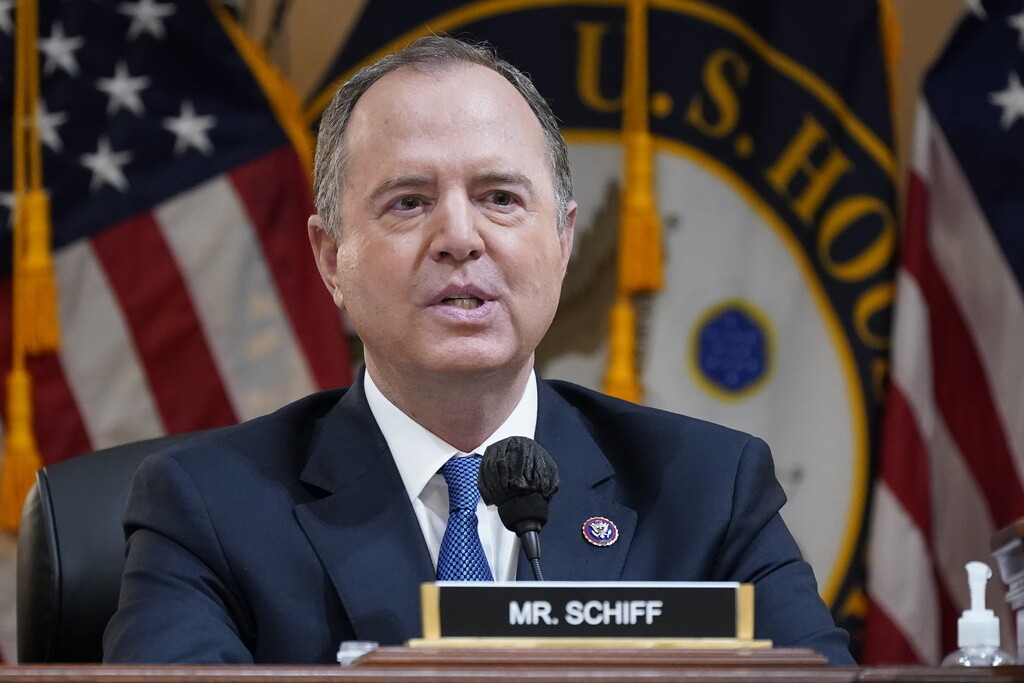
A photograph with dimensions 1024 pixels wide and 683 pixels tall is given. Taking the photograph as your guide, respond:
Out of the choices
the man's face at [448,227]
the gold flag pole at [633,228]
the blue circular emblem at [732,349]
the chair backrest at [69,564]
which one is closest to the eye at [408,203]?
the man's face at [448,227]

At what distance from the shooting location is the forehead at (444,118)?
80.4 inches

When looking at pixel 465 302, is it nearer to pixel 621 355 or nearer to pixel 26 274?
pixel 621 355

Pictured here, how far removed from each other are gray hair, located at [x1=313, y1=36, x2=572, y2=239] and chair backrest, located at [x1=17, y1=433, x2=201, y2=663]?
0.57 metres

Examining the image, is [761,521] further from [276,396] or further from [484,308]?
[276,396]

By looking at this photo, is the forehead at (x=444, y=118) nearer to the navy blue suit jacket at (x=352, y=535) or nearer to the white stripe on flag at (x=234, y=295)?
the navy blue suit jacket at (x=352, y=535)

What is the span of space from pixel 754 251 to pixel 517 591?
2.75 metres

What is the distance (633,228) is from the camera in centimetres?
373

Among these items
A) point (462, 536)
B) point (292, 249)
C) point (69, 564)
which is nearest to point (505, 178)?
point (462, 536)

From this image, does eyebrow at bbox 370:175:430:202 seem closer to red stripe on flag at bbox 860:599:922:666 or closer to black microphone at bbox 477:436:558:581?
black microphone at bbox 477:436:558:581

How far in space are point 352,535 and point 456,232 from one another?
0.45 m

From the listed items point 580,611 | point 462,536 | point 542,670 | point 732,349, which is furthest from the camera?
point 732,349

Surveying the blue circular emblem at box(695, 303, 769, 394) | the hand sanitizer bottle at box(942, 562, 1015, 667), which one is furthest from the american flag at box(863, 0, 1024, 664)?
the hand sanitizer bottle at box(942, 562, 1015, 667)

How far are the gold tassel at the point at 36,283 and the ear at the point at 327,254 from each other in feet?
5.25

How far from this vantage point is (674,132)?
154 inches
